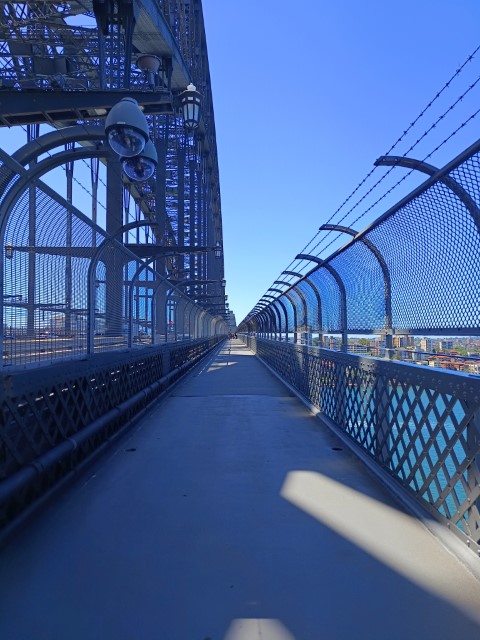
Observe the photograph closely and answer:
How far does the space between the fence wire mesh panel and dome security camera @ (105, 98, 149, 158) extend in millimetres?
3037

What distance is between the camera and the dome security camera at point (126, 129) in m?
3.68

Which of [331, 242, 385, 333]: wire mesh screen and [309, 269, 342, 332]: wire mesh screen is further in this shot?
[309, 269, 342, 332]: wire mesh screen

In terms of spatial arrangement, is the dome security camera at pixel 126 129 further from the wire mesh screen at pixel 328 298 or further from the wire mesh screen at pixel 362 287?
the wire mesh screen at pixel 328 298

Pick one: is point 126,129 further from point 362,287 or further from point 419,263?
point 362,287

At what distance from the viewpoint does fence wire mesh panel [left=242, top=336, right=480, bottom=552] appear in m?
2.48

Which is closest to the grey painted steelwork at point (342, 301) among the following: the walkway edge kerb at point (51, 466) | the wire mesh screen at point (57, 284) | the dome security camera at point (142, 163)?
the walkway edge kerb at point (51, 466)

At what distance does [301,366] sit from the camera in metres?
8.55

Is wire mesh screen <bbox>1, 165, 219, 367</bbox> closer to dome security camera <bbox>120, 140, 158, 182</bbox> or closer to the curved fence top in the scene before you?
dome security camera <bbox>120, 140, 158, 182</bbox>

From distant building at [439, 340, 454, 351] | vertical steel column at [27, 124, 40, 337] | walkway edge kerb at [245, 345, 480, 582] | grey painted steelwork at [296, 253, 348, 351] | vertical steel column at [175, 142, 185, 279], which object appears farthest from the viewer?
vertical steel column at [175, 142, 185, 279]

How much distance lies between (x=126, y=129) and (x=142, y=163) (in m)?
0.56

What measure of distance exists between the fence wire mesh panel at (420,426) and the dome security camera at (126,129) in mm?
3037

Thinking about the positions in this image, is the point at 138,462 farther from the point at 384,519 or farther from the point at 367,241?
the point at 367,241

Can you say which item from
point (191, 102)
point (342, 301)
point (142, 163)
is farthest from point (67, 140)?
point (342, 301)

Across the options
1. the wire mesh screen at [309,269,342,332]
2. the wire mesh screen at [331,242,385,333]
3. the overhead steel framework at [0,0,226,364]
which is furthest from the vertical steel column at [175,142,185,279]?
the wire mesh screen at [331,242,385,333]
